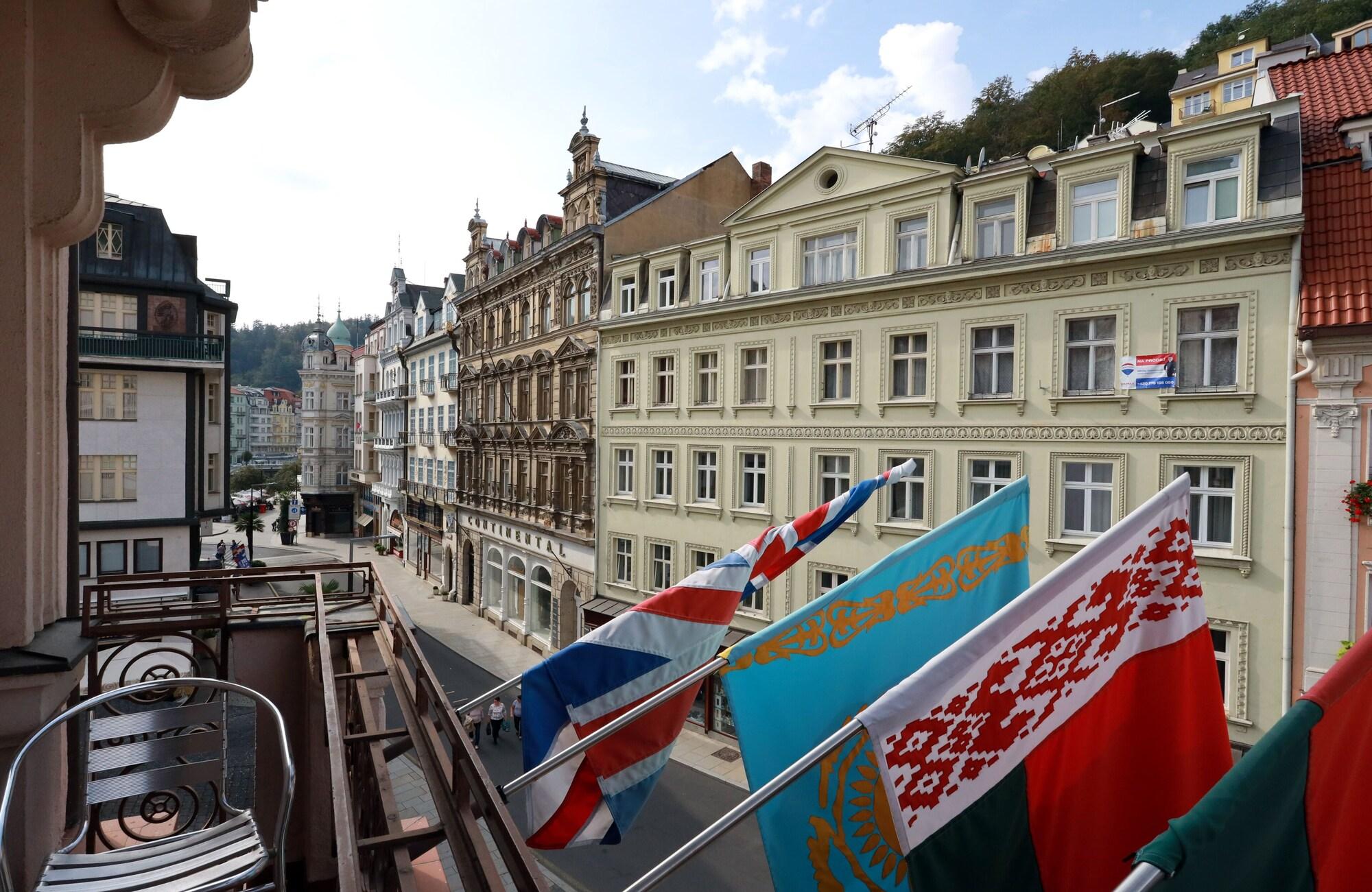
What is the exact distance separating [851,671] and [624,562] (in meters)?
19.7

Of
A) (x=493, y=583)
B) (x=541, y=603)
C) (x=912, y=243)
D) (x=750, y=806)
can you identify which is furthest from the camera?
(x=493, y=583)

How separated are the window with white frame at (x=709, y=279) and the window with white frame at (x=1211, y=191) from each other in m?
11.0

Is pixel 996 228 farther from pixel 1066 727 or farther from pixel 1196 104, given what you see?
pixel 1196 104

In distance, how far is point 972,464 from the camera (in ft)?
52.7

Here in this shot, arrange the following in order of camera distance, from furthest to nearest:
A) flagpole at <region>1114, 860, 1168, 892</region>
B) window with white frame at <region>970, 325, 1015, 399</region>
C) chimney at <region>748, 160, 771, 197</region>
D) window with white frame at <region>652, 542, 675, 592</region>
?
chimney at <region>748, 160, 771, 197</region>
window with white frame at <region>652, 542, 675, 592</region>
window with white frame at <region>970, 325, 1015, 399</region>
flagpole at <region>1114, 860, 1168, 892</region>

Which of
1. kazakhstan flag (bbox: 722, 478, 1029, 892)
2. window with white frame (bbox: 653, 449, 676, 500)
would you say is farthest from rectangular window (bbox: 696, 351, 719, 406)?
kazakhstan flag (bbox: 722, 478, 1029, 892)

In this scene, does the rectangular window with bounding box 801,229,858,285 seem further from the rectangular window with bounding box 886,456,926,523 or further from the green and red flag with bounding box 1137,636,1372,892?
the green and red flag with bounding box 1137,636,1372,892

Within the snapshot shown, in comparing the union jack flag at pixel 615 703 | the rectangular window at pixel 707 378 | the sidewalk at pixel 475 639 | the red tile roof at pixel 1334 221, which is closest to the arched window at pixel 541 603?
the sidewalk at pixel 475 639

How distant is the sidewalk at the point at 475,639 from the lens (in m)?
18.6

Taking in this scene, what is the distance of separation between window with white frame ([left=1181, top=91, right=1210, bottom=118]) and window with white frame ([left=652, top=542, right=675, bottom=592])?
33.0m

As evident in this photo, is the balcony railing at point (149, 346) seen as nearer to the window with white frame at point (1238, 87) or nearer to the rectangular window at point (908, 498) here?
the rectangular window at point (908, 498)

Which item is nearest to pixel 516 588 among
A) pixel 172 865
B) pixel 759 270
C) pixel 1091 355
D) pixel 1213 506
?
pixel 759 270

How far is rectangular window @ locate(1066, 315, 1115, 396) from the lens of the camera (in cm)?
1437

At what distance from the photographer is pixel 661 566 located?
893 inches
